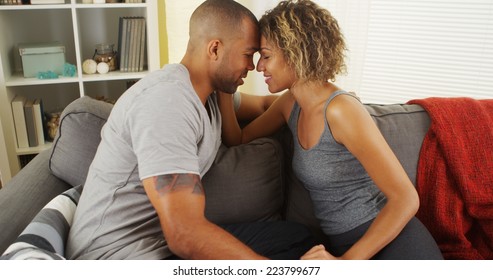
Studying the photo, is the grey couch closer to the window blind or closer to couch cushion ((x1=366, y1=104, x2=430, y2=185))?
couch cushion ((x1=366, y1=104, x2=430, y2=185))

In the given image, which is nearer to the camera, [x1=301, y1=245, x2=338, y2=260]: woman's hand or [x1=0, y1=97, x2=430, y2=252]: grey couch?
[x1=301, y1=245, x2=338, y2=260]: woman's hand

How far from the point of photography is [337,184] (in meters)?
1.30

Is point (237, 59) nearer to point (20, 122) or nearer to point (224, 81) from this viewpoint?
point (224, 81)

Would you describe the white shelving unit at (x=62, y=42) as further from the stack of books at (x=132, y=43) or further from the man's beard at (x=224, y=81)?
the man's beard at (x=224, y=81)

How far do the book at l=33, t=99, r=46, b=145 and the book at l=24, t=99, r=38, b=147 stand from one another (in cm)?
2

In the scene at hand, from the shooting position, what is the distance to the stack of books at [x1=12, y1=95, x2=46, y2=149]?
2.39 m

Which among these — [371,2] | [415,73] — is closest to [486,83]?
[415,73]

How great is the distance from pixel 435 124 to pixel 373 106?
206 millimetres

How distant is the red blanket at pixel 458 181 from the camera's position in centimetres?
142

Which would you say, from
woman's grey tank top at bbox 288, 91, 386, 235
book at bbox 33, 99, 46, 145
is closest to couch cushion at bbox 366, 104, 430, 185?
woman's grey tank top at bbox 288, 91, 386, 235

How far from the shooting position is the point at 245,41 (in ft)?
4.23

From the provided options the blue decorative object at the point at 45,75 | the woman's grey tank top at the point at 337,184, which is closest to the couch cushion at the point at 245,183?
the woman's grey tank top at the point at 337,184

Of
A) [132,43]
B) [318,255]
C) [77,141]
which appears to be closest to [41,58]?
[132,43]

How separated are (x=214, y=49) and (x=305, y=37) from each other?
10.0 inches
